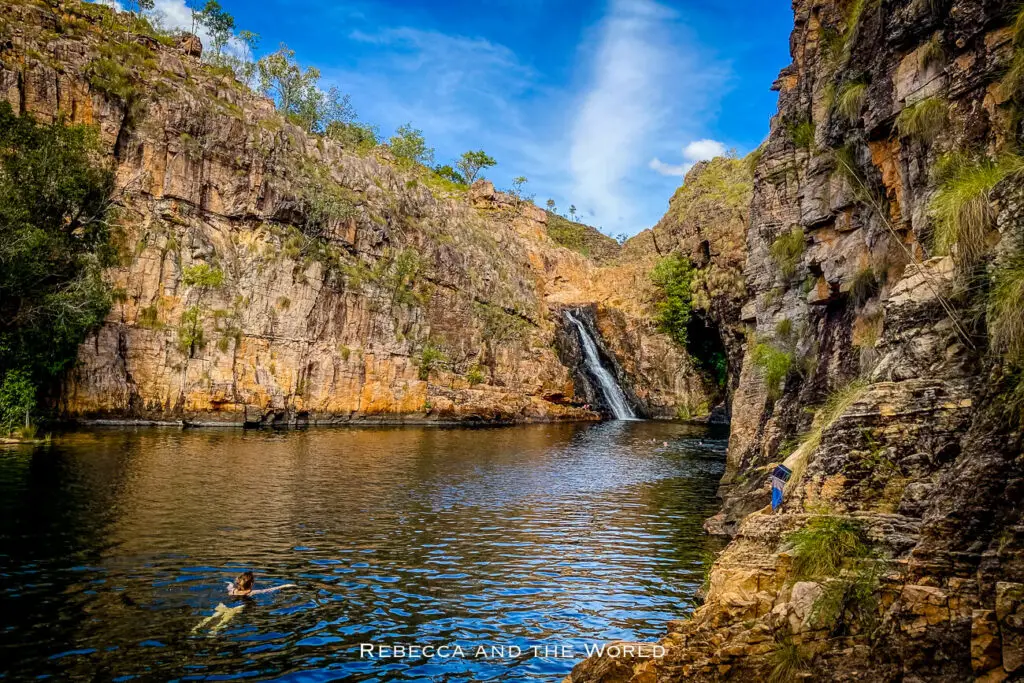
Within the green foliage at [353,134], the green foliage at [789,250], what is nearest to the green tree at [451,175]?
the green foliage at [353,134]

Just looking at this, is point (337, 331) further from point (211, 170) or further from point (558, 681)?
point (558, 681)

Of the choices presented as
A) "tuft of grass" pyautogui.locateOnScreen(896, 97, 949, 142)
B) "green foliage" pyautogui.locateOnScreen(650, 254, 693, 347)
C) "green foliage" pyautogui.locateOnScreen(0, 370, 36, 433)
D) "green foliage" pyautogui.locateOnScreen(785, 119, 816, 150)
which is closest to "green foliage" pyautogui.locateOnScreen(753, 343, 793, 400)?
"green foliage" pyautogui.locateOnScreen(785, 119, 816, 150)

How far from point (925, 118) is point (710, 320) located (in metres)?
58.6

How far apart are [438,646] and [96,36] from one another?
6372 centimetres

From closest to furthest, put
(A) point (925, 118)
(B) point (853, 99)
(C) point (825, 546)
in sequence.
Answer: (C) point (825, 546) < (A) point (925, 118) < (B) point (853, 99)

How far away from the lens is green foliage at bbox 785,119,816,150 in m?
24.2

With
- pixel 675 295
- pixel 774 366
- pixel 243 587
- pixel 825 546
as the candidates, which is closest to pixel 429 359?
pixel 675 295

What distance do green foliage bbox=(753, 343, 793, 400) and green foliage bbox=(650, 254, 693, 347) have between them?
50.3 meters

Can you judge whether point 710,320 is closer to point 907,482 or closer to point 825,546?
point 907,482

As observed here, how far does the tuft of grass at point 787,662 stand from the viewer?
6.66m

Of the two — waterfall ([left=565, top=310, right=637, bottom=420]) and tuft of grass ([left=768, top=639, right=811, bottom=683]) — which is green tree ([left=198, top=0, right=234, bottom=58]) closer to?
waterfall ([left=565, top=310, right=637, bottom=420])

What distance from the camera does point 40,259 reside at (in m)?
37.5

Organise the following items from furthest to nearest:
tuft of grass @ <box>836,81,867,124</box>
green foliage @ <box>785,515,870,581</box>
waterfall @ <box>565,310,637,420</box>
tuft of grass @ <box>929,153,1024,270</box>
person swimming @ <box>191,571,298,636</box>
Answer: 1. waterfall @ <box>565,310,637,420</box>
2. tuft of grass @ <box>836,81,867,124</box>
3. person swimming @ <box>191,571,298,636</box>
4. tuft of grass @ <box>929,153,1024,270</box>
5. green foliage @ <box>785,515,870,581</box>

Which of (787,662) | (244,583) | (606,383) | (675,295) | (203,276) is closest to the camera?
(787,662)
